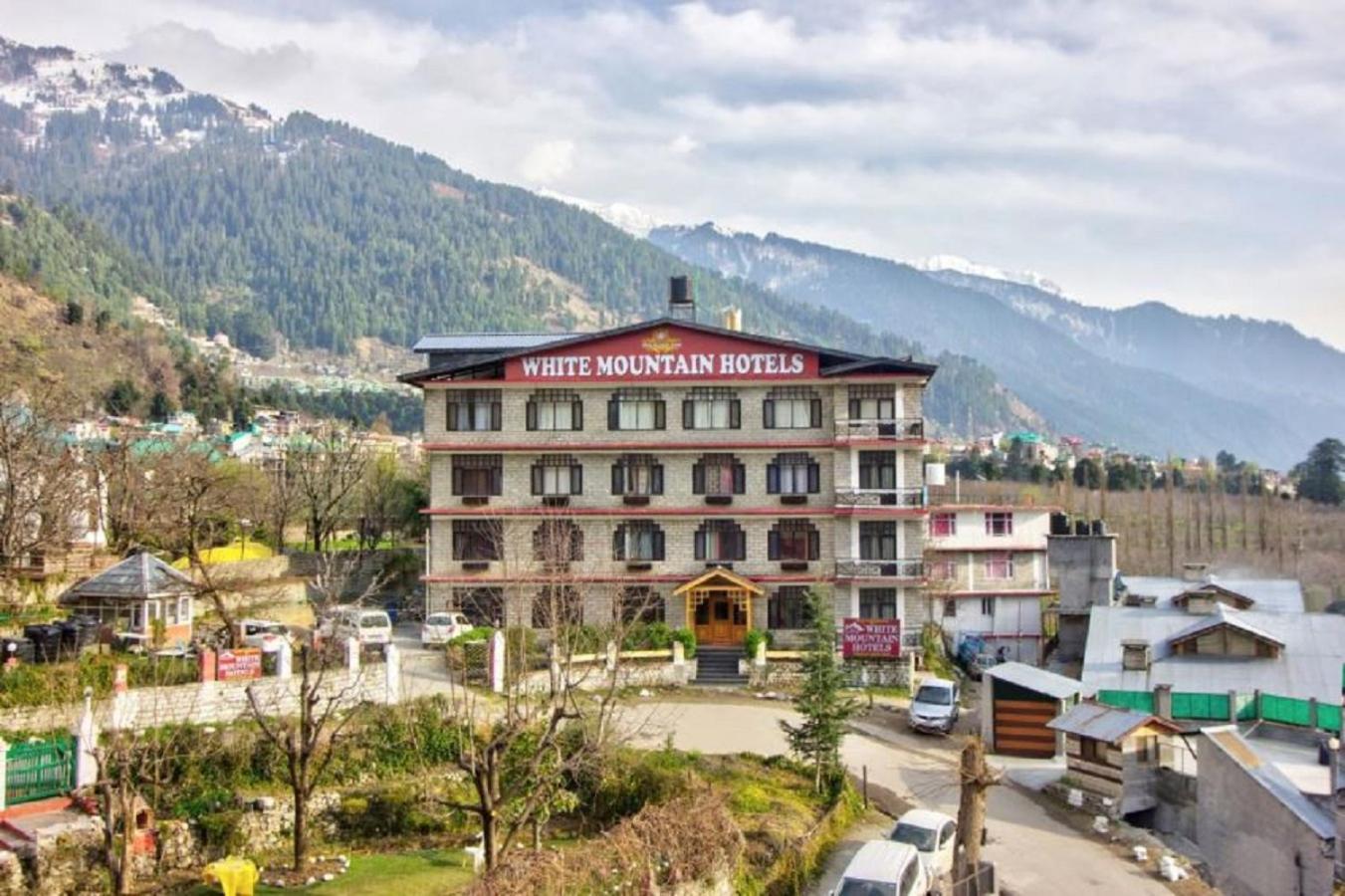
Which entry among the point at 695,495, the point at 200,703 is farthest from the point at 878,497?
the point at 200,703

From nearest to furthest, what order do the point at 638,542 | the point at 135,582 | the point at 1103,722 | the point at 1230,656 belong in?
the point at 1103,722 → the point at 135,582 → the point at 1230,656 → the point at 638,542

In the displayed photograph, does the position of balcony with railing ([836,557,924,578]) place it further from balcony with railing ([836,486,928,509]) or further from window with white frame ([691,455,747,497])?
window with white frame ([691,455,747,497])

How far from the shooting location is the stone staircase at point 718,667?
123 ft

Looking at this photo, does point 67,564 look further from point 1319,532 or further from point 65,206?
point 65,206

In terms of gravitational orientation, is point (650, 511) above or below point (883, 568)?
above

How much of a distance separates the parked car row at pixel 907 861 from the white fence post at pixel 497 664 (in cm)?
1419

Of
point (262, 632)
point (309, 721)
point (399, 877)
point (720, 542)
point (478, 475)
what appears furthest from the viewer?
point (478, 475)

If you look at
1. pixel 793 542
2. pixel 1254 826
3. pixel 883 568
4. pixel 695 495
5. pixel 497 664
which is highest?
pixel 695 495

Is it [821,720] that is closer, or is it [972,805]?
[972,805]

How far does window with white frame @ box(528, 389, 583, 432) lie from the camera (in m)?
42.2

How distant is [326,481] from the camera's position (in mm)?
59531

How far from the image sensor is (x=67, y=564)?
37125 millimetres

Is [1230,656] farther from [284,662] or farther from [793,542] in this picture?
[284,662]

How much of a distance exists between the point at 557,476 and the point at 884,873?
25.6 metres
